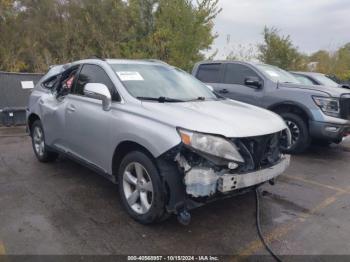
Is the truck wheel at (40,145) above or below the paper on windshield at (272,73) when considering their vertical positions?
below

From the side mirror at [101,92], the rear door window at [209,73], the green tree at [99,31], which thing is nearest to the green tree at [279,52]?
the green tree at [99,31]

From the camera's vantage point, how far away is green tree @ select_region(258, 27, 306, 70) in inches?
864

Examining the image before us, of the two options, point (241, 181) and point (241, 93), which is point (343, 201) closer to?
point (241, 181)

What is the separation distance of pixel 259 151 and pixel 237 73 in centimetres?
457

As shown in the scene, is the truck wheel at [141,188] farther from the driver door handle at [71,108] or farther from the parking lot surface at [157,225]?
the driver door handle at [71,108]

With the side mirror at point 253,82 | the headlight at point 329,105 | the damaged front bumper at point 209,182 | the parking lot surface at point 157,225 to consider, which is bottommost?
the parking lot surface at point 157,225

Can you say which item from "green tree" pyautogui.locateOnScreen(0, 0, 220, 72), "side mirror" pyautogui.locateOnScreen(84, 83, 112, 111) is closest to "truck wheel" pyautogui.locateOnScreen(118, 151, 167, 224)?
"side mirror" pyautogui.locateOnScreen(84, 83, 112, 111)

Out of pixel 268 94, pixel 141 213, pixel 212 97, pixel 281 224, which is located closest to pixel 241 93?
pixel 268 94

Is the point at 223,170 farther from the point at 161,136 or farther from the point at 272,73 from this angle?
the point at 272,73

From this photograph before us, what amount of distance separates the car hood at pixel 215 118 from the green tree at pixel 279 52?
19707 millimetres

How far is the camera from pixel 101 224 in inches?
135

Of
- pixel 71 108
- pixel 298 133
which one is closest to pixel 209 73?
pixel 298 133

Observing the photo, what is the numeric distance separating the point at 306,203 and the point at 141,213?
2143 millimetres

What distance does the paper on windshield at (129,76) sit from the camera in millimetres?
3908
